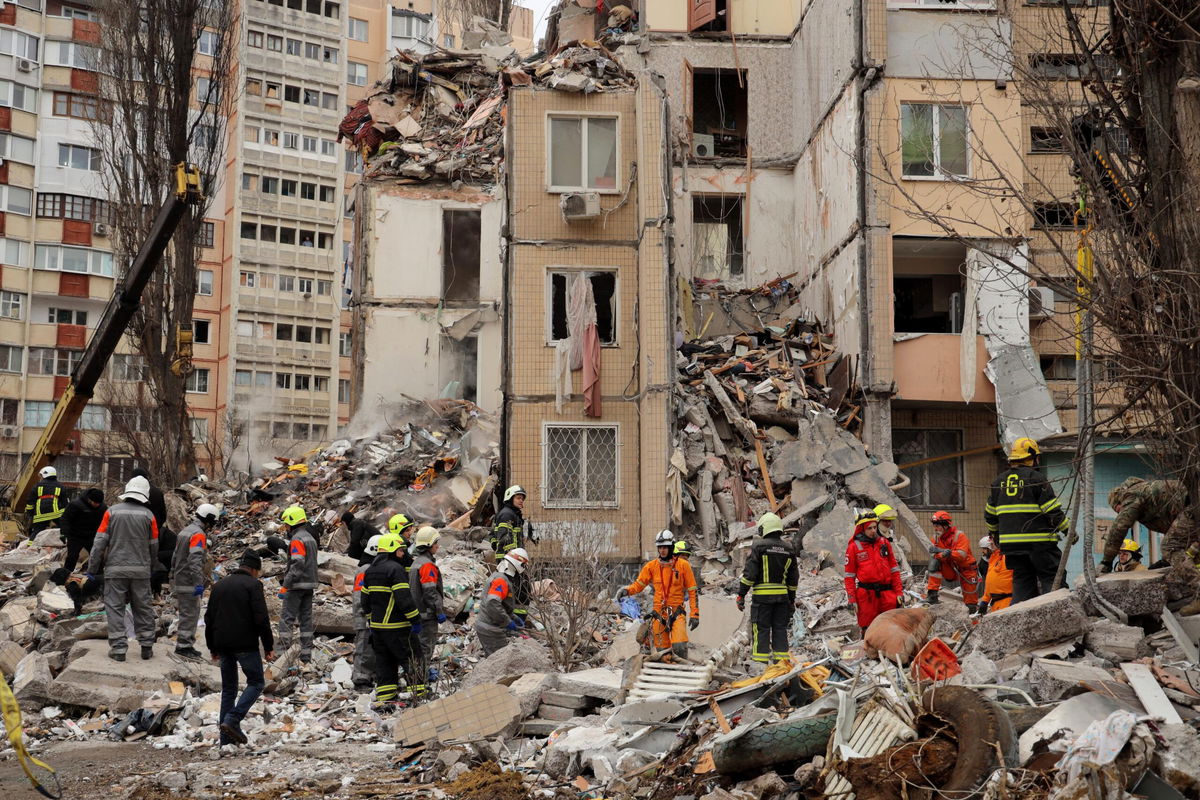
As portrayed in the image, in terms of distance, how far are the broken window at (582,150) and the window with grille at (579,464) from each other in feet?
14.0

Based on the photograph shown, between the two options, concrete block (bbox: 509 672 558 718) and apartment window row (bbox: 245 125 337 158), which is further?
apartment window row (bbox: 245 125 337 158)

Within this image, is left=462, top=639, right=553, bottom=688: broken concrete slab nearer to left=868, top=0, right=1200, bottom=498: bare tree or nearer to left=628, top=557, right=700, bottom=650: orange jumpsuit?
left=628, top=557, right=700, bottom=650: orange jumpsuit

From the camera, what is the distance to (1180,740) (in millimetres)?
7059

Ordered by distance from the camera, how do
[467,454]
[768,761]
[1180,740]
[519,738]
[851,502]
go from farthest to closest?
[467,454] → [851,502] → [519,738] → [768,761] → [1180,740]

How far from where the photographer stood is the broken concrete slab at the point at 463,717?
34.6ft

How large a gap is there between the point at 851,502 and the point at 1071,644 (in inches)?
409

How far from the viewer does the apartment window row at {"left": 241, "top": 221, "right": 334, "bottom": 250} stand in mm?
60500

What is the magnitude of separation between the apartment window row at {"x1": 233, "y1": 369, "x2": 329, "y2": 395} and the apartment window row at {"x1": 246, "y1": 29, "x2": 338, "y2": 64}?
16.7 meters

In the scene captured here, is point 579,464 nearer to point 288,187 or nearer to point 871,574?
point 871,574

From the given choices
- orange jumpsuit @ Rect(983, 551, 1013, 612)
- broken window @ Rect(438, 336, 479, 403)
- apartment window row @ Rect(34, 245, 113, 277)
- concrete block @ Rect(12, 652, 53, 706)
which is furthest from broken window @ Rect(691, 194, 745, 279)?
apartment window row @ Rect(34, 245, 113, 277)

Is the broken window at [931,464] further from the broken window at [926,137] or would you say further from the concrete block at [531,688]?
the concrete block at [531,688]

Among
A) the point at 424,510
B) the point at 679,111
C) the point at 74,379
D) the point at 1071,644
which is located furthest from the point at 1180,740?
the point at 679,111

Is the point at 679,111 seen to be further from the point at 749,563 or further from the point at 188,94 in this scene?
the point at 749,563

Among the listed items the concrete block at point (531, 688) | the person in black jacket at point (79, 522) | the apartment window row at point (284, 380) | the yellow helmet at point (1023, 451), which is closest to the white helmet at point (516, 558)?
the concrete block at point (531, 688)
